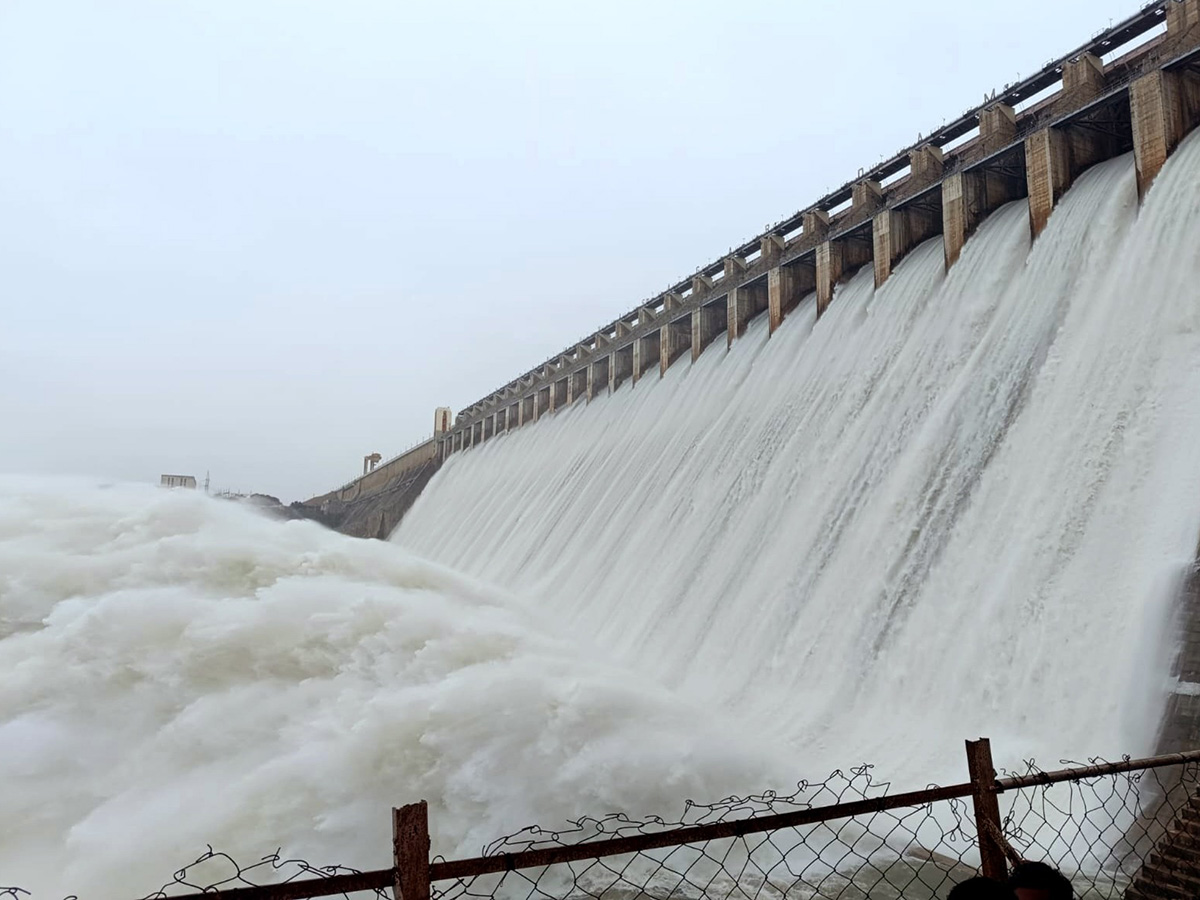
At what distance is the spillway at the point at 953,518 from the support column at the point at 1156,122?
0.70 ft

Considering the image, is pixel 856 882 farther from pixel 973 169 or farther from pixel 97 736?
pixel 973 169

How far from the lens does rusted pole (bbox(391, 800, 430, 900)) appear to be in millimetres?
1862

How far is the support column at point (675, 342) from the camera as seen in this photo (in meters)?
21.9

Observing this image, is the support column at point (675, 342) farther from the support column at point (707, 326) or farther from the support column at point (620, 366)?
the support column at point (620, 366)

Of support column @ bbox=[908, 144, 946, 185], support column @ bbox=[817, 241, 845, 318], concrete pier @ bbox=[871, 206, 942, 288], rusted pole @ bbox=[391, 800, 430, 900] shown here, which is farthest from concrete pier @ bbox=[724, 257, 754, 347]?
rusted pole @ bbox=[391, 800, 430, 900]

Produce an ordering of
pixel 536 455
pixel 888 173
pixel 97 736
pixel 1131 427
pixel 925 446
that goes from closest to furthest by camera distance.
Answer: pixel 97 736
pixel 1131 427
pixel 925 446
pixel 888 173
pixel 536 455

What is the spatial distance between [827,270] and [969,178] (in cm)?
349

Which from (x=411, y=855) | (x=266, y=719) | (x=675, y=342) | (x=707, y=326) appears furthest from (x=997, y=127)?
(x=411, y=855)

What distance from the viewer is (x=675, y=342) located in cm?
2205

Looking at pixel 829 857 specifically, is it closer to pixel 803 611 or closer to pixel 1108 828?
pixel 1108 828

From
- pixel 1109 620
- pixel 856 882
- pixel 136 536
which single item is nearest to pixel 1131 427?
pixel 1109 620

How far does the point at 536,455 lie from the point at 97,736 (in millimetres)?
22094

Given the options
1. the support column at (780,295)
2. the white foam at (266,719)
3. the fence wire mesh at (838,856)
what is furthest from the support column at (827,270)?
the fence wire mesh at (838,856)

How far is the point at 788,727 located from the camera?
25.6 ft
